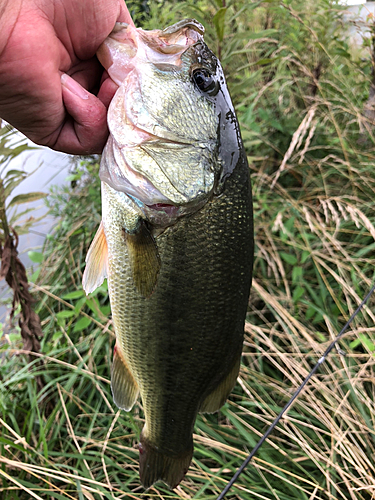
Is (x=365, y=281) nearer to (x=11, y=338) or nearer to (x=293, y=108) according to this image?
(x=293, y=108)

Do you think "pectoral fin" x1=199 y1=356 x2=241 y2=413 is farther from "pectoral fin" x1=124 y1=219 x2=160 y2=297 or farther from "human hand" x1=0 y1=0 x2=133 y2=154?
"human hand" x1=0 y1=0 x2=133 y2=154

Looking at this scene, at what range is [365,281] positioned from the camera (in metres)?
2.43

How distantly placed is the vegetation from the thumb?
1.07m

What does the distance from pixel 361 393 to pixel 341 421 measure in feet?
0.76

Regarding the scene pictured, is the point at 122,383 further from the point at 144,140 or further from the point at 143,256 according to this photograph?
the point at 144,140

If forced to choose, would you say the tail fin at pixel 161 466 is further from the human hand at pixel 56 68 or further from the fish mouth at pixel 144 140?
the human hand at pixel 56 68

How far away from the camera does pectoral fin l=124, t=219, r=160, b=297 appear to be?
1.17 meters

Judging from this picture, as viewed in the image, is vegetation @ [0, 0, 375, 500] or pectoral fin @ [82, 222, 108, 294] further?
vegetation @ [0, 0, 375, 500]

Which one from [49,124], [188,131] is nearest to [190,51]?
[188,131]

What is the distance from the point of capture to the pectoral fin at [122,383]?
1.43m

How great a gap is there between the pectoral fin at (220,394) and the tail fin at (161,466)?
8.2 inches

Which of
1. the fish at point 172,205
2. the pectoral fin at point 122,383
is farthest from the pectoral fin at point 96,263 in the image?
the pectoral fin at point 122,383

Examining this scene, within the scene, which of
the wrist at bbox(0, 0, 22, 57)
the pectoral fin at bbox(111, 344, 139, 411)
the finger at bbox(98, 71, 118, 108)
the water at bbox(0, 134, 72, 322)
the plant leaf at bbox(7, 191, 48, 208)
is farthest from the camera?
the water at bbox(0, 134, 72, 322)

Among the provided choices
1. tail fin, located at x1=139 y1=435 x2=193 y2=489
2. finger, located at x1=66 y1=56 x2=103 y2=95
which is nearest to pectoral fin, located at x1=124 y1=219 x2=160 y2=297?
finger, located at x1=66 y1=56 x2=103 y2=95
